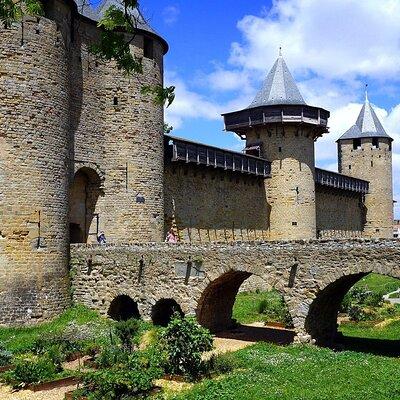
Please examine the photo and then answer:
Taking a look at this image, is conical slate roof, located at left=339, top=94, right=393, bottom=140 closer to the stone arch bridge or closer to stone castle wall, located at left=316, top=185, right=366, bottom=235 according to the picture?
stone castle wall, located at left=316, top=185, right=366, bottom=235

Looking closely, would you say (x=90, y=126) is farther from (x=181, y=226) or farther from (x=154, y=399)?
(x=154, y=399)

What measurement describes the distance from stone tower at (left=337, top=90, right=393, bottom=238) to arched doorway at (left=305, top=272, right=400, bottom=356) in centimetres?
2173

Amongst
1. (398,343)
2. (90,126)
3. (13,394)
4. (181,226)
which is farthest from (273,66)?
(13,394)

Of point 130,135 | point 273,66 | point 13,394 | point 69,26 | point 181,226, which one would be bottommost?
point 13,394

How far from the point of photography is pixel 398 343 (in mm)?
17344

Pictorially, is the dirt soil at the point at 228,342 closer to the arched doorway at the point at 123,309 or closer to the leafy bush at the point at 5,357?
the leafy bush at the point at 5,357

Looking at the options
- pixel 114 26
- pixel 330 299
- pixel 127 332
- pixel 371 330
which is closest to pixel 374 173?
pixel 371 330

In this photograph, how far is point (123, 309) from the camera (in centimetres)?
2048

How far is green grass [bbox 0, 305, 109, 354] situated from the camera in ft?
52.5

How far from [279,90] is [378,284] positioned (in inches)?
529

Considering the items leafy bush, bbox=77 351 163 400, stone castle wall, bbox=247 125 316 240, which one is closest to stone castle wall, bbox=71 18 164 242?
stone castle wall, bbox=247 125 316 240

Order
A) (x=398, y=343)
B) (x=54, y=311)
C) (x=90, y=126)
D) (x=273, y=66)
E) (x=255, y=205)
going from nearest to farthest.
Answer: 1. (x=398, y=343)
2. (x=54, y=311)
3. (x=90, y=126)
4. (x=255, y=205)
5. (x=273, y=66)

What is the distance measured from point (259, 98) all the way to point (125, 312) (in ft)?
54.8

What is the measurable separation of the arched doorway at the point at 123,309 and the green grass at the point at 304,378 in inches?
242
